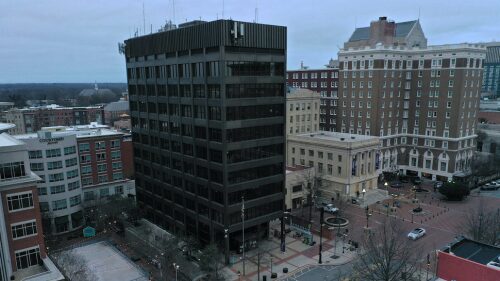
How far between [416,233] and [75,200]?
2556 inches

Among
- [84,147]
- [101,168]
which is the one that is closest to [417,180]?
[101,168]

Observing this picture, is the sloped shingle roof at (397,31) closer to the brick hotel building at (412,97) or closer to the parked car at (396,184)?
the brick hotel building at (412,97)

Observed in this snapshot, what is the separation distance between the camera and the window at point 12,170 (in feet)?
120

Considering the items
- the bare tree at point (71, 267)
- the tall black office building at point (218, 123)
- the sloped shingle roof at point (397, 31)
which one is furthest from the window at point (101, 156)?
the sloped shingle roof at point (397, 31)

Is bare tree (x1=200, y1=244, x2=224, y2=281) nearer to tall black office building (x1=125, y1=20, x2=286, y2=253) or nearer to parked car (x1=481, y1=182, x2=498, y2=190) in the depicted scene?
tall black office building (x1=125, y1=20, x2=286, y2=253)

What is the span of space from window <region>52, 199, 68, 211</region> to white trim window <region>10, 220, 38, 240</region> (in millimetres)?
33200

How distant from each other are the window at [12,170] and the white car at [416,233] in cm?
5929

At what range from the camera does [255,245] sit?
59.4m

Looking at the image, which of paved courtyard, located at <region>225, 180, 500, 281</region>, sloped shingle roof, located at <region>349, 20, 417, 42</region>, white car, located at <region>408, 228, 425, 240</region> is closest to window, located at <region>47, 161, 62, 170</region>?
paved courtyard, located at <region>225, 180, 500, 281</region>

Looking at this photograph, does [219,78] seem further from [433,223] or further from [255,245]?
[433,223]

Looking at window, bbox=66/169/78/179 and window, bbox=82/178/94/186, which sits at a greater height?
window, bbox=66/169/78/179

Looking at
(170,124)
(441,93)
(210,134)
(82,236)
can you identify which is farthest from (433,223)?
(82,236)

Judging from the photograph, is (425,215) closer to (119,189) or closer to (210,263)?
(210,263)

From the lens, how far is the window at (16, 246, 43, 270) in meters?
37.3
